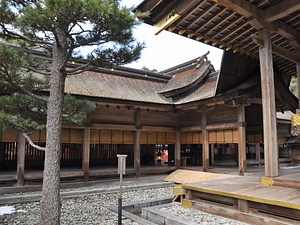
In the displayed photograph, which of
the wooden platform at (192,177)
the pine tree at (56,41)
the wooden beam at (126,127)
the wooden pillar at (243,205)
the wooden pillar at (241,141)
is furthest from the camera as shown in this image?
the wooden beam at (126,127)

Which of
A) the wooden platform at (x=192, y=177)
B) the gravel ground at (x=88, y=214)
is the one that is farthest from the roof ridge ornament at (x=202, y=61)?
the gravel ground at (x=88, y=214)

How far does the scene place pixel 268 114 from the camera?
5559 mm

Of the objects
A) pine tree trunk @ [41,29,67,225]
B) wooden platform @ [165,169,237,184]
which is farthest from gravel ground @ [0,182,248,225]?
wooden platform @ [165,169,237,184]

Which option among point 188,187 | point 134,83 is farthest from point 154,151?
point 188,187

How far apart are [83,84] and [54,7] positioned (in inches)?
284

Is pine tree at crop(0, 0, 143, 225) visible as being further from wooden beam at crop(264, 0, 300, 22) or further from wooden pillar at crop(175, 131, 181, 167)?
wooden pillar at crop(175, 131, 181, 167)

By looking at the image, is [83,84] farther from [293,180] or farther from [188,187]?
[293,180]

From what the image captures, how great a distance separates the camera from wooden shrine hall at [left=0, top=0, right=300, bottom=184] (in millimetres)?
5627

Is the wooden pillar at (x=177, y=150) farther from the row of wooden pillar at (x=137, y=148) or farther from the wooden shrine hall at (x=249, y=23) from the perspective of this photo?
the wooden shrine hall at (x=249, y=23)

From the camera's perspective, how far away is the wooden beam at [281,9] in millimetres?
5230

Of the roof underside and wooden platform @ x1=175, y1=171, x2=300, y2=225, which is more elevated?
the roof underside

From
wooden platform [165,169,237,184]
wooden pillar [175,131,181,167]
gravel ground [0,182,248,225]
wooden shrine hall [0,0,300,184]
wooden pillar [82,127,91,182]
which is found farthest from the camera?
wooden pillar [175,131,181,167]

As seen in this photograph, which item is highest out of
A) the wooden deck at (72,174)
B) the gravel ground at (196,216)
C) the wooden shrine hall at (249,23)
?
the wooden shrine hall at (249,23)

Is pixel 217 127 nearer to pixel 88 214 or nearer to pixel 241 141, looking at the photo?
pixel 241 141
